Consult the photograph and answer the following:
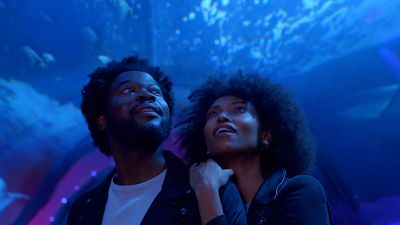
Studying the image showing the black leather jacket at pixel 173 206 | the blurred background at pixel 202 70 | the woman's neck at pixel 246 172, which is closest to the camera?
the black leather jacket at pixel 173 206

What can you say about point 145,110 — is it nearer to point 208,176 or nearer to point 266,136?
point 208,176

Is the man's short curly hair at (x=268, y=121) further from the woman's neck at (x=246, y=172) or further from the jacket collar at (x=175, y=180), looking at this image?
the jacket collar at (x=175, y=180)

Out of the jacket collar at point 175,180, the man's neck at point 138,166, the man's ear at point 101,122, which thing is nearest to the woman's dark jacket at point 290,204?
the jacket collar at point 175,180

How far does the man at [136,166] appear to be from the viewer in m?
2.12

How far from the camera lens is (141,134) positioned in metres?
2.44

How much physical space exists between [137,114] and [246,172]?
87 cm

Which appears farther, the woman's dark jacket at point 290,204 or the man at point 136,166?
the man at point 136,166

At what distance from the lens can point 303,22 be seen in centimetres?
662

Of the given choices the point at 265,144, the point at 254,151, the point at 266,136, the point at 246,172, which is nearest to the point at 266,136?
the point at 266,136

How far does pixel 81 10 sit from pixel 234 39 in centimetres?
287

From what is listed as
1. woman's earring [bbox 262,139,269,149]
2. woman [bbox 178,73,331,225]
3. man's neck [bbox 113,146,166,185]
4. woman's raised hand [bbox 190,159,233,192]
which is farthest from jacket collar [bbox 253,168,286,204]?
man's neck [bbox 113,146,166,185]

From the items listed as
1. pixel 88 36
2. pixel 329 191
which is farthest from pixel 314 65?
pixel 88 36

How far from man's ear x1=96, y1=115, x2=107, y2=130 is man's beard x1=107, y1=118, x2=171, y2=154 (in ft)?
1.25

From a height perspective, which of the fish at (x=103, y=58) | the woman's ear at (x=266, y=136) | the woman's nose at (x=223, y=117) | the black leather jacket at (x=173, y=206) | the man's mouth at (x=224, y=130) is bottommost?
the black leather jacket at (x=173, y=206)
